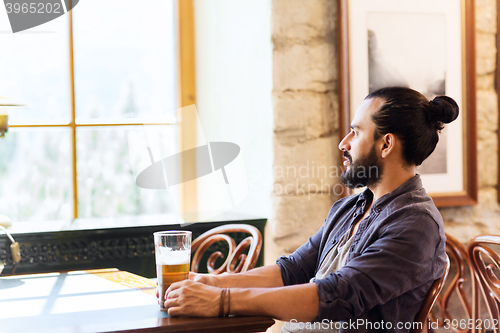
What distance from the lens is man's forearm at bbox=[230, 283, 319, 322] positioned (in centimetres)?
109

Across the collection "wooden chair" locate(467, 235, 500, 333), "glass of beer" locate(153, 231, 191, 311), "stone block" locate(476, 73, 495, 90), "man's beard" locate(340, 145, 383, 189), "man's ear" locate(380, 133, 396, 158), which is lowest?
→ "wooden chair" locate(467, 235, 500, 333)

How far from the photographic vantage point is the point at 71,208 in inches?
97.8

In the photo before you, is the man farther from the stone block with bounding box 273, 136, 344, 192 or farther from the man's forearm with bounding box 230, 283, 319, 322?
the stone block with bounding box 273, 136, 344, 192

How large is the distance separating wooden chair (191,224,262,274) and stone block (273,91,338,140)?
50 centimetres

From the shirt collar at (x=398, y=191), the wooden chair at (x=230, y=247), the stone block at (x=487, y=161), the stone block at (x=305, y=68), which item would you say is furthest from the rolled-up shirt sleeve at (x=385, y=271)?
the stone block at (x=487, y=161)

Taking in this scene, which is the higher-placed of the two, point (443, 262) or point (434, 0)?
point (434, 0)

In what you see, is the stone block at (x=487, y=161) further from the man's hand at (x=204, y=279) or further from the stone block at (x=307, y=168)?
the man's hand at (x=204, y=279)

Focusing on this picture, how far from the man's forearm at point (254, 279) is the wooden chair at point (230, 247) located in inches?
10.6

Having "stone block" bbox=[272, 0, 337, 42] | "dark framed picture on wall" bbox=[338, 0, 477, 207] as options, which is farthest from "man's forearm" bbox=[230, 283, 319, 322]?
"stone block" bbox=[272, 0, 337, 42]

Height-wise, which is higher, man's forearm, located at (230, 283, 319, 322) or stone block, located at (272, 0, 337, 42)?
stone block, located at (272, 0, 337, 42)

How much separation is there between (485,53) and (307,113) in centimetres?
96

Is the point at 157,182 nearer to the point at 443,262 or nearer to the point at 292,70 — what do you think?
the point at 292,70

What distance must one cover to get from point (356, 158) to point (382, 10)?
1087 millimetres

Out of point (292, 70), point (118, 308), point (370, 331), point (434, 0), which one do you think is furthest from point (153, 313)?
point (434, 0)
